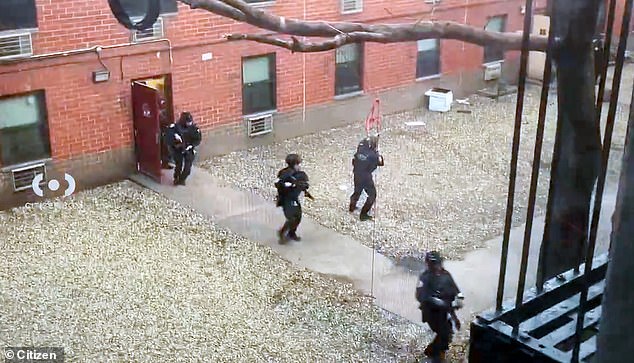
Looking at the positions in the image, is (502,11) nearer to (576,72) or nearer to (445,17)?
(445,17)

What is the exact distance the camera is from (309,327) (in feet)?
16.1

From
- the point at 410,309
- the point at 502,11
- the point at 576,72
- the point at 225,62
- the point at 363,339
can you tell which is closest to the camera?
the point at 576,72

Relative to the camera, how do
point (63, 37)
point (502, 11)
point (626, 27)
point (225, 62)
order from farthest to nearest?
point (502, 11), point (225, 62), point (63, 37), point (626, 27)

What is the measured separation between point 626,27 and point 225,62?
7.30 metres

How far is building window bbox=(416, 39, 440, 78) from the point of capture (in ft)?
31.9

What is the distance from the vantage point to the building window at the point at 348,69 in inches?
361

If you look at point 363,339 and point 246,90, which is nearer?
point 363,339

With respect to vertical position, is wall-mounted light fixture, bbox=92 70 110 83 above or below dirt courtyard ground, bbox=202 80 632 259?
above

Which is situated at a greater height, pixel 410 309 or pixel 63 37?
pixel 63 37

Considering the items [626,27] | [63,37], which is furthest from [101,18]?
[626,27]

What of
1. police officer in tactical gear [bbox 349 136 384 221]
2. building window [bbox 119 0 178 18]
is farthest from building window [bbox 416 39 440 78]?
building window [bbox 119 0 178 18]

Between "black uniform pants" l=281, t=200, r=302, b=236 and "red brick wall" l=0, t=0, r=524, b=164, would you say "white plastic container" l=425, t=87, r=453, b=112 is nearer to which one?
"red brick wall" l=0, t=0, r=524, b=164

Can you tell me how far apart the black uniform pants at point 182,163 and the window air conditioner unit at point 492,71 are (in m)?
4.64

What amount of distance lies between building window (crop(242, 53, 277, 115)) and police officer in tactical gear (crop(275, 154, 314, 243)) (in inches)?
102
